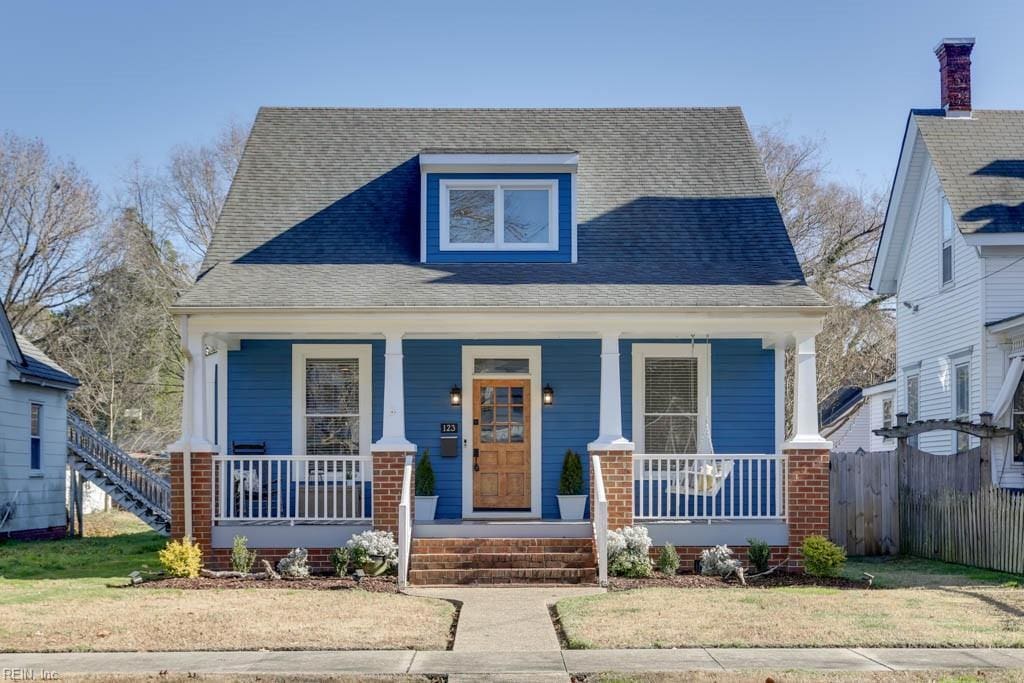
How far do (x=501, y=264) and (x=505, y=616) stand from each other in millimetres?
6095

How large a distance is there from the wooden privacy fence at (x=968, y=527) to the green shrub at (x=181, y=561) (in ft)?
32.1

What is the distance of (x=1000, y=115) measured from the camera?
67.8ft

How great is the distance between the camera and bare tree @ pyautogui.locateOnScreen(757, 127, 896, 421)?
33.2 m

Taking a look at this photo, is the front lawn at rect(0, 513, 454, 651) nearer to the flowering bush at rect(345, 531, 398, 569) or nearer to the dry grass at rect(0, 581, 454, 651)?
the dry grass at rect(0, 581, 454, 651)

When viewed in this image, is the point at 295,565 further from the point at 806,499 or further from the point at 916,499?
the point at 916,499

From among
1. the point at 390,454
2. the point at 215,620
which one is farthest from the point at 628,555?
the point at 215,620

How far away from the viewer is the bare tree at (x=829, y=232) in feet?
109

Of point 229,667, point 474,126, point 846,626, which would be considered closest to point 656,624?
point 846,626

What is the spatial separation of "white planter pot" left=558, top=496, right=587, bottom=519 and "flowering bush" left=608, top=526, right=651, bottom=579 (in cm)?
207

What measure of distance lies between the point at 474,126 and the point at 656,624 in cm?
1013

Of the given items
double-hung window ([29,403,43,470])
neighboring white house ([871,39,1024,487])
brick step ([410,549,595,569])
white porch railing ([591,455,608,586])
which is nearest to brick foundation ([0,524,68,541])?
double-hung window ([29,403,43,470])

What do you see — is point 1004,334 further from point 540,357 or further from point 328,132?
point 328,132

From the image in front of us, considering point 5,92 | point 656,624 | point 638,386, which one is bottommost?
point 656,624

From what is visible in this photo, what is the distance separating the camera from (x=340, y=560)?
42.8 ft
